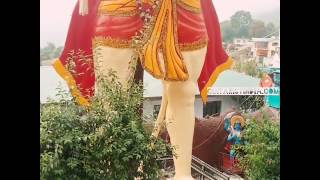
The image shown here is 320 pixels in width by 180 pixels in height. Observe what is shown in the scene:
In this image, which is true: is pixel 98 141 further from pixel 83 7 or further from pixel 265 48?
pixel 265 48

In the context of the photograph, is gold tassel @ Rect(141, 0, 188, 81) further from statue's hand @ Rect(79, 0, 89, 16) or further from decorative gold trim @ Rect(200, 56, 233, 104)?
statue's hand @ Rect(79, 0, 89, 16)

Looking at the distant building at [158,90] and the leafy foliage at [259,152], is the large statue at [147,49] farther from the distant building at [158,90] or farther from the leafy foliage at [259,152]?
the leafy foliage at [259,152]

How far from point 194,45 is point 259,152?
81cm

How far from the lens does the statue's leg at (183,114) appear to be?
3512 millimetres

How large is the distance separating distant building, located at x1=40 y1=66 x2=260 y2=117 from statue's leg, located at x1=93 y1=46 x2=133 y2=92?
0.14m

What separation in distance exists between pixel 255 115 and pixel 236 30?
57cm

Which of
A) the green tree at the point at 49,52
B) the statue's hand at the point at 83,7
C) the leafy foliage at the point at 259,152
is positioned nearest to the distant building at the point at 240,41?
the leafy foliage at the point at 259,152

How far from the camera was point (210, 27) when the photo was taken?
359 cm

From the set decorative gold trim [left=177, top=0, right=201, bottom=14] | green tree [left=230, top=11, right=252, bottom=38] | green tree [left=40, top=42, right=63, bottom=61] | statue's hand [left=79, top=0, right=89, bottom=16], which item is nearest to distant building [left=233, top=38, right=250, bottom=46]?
green tree [left=230, top=11, right=252, bottom=38]

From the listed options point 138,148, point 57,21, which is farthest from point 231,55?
point 57,21

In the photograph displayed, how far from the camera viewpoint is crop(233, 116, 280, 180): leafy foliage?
3609 mm

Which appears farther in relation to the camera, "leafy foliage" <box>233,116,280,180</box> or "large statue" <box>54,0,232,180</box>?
"leafy foliage" <box>233,116,280,180</box>

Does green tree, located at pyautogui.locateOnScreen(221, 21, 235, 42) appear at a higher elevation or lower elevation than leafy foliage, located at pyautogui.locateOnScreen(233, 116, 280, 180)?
higher

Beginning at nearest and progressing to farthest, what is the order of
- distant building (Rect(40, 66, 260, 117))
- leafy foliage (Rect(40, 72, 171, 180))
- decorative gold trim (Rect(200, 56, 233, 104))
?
leafy foliage (Rect(40, 72, 171, 180)) < distant building (Rect(40, 66, 260, 117)) < decorative gold trim (Rect(200, 56, 233, 104))
